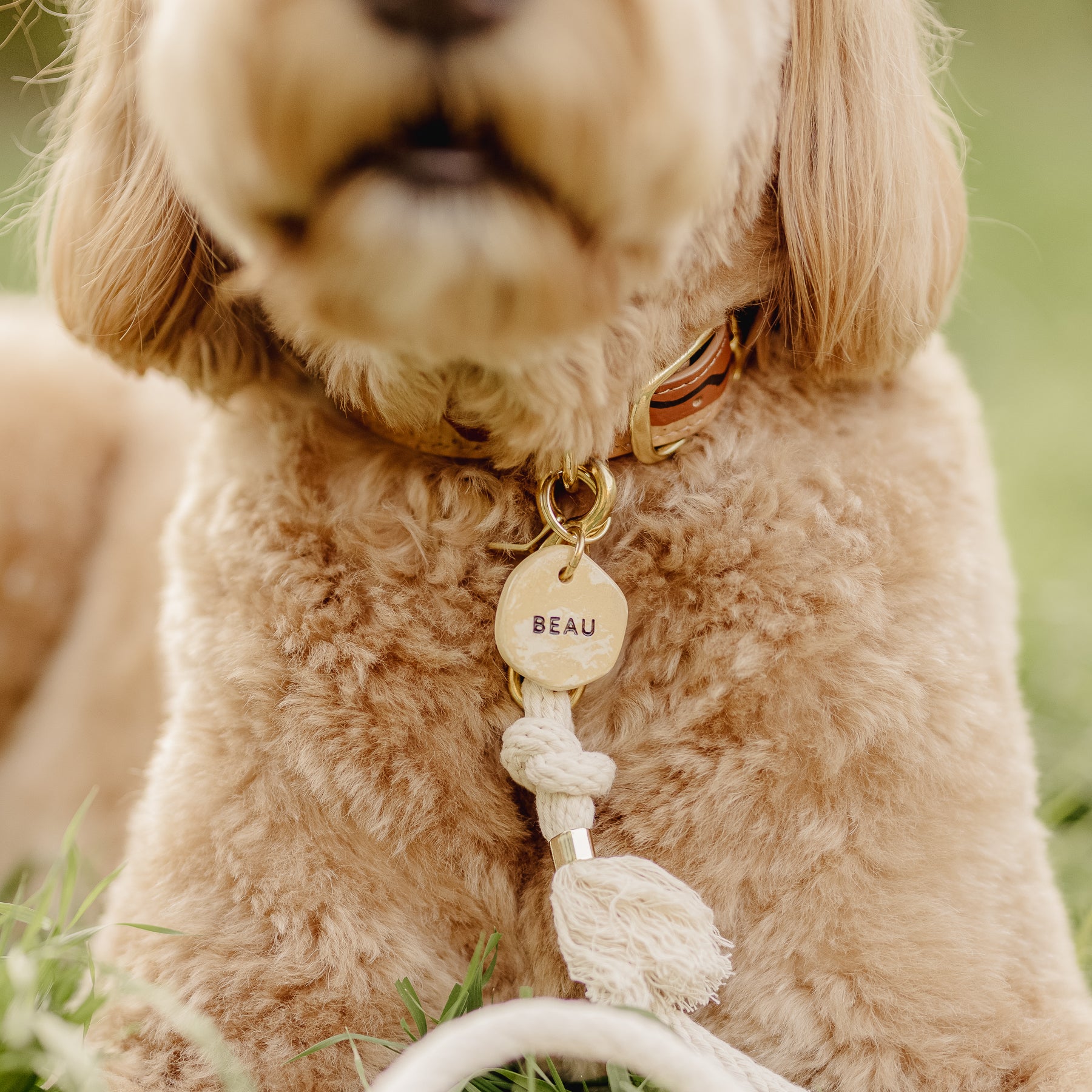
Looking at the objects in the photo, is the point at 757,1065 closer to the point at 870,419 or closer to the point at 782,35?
the point at 870,419

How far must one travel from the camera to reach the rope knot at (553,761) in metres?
0.84

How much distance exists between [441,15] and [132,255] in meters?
0.50

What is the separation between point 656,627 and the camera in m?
0.91

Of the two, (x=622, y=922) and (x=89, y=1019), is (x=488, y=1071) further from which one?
(x=89, y=1019)

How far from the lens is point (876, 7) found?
971 mm

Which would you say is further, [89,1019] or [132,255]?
[132,255]

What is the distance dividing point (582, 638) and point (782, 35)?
0.52 metres

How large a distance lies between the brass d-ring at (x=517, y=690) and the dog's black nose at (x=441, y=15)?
460 mm

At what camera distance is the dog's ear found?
0.96m

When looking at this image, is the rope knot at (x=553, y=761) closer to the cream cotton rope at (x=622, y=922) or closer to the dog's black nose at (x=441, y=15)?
the cream cotton rope at (x=622, y=922)

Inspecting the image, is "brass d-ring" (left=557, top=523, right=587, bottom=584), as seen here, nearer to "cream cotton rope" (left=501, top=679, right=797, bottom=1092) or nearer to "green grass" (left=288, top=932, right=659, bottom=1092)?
"cream cotton rope" (left=501, top=679, right=797, bottom=1092)

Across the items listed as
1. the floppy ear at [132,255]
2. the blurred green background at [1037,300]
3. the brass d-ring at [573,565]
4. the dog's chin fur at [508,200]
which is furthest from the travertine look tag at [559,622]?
the blurred green background at [1037,300]

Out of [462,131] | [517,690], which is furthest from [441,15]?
[517,690]

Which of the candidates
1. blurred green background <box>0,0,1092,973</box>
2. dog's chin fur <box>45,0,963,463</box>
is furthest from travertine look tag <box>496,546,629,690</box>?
blurred green background <box>0,0,1092,973</box>
